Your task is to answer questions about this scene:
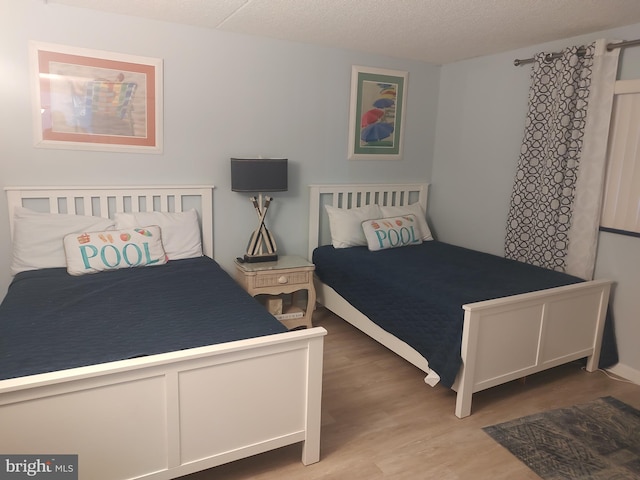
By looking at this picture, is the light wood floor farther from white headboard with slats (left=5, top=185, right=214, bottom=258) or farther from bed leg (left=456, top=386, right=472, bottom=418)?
white headboard with slats (left=5, top=185, right=214, bottom=258)

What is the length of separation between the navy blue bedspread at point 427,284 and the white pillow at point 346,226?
76 mm

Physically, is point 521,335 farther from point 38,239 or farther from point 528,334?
point 38,239

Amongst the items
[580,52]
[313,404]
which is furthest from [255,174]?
[580,52]

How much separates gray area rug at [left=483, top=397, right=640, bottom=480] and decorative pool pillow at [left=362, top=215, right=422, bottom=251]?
161 centimetres

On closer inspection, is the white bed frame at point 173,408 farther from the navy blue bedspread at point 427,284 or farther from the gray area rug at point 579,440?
the gray area rug at point 579,440

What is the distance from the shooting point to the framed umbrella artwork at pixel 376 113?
387 cm

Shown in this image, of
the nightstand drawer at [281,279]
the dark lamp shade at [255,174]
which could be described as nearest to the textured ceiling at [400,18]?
the dark lamp shade at [255,174]

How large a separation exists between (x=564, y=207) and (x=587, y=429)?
146cm

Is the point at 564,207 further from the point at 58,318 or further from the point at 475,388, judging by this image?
the point at 58,318

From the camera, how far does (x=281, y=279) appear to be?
3.36 m

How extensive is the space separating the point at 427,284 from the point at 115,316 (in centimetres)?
174

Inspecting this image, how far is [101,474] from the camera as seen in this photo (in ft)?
5.34

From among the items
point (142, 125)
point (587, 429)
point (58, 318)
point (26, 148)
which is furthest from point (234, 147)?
point (587, 429)

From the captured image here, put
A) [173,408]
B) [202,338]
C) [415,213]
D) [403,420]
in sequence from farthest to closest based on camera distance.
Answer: [415,213] < [403,420] < [202,338] < [173,408]
